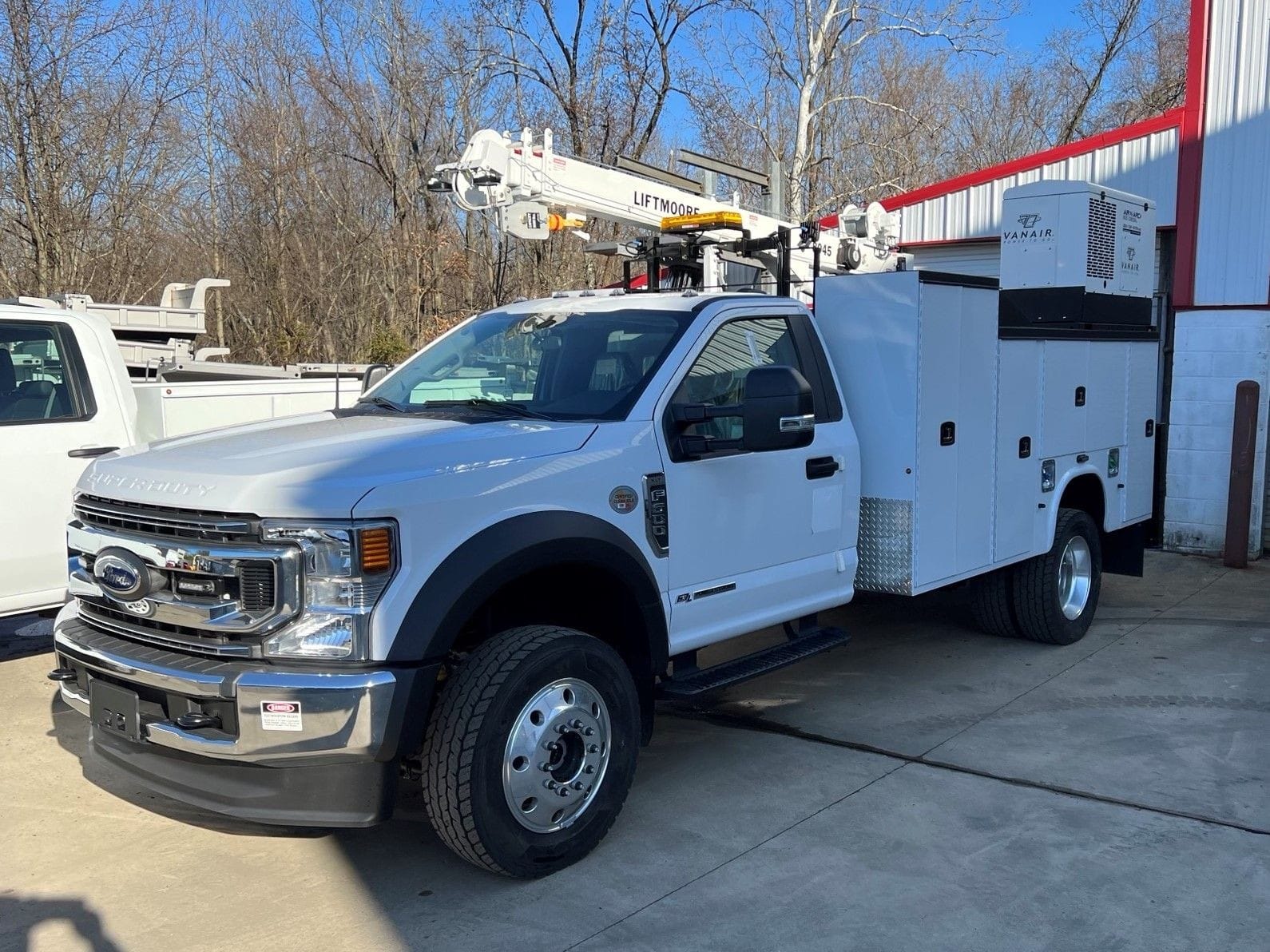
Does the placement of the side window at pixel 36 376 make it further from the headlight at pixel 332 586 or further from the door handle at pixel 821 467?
the door handle at pixel 821 467

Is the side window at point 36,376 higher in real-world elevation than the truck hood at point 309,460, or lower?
higher

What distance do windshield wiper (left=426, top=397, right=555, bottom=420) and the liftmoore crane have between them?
231cm

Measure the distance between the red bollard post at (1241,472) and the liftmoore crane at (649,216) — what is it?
11.3 ft

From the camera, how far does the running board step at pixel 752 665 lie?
4785mm

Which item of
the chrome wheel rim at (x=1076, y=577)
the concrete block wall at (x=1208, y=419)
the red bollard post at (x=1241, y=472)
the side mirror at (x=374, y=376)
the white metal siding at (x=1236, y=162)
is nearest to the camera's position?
the side mirror at (x=374, y=376)

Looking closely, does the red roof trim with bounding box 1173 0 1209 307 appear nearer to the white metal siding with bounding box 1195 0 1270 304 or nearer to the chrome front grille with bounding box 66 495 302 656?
the white metal siding with bounding box 1195 0 1270 304

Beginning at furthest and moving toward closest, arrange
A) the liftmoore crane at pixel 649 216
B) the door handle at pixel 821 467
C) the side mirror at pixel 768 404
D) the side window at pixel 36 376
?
the liftmoore crane at pixel 649 216 → the side window at pixel 36 376 → the door handle at pixel 821 467 → the side mirror at pixel 768 404

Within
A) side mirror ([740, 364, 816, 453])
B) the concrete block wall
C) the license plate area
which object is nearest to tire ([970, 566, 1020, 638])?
side mirror ([740, 364, 816, 453])

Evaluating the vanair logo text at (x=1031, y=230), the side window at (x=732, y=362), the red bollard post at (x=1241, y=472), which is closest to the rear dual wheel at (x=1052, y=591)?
the vanair logo text at (x=1031, y=230)

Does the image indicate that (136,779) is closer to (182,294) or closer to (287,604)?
(287,604)

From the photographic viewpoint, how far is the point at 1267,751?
18.0ft

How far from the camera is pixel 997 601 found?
735 cm

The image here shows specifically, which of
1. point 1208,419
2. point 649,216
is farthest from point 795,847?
point 1208,419

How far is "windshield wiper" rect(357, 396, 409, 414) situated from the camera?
16.5ft
